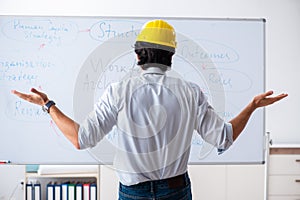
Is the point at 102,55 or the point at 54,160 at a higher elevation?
the point at 102,55

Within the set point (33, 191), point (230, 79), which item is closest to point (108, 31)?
point (230, 79)

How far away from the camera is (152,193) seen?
4.75 ft

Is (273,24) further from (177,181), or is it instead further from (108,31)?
(177,181)

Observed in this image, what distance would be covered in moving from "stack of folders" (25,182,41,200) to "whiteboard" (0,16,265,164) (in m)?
0.66

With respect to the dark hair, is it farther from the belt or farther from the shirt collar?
the belt

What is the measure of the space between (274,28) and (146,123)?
2.03m

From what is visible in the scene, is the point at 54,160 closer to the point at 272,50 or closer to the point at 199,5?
the point at 199,5

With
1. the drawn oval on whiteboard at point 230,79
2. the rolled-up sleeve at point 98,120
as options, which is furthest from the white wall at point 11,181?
the rolled-up sleeve at point 98,120

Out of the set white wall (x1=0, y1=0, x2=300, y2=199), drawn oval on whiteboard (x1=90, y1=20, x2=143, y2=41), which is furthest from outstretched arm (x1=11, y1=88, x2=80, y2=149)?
white wall (x1=0, y1=0, x2=300, y2=199)

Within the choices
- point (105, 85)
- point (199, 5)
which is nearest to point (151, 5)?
point (199, 5)

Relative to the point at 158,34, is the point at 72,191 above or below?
below

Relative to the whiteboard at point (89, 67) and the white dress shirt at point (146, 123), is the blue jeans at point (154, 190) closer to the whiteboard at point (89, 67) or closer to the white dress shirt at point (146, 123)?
the white dress shirt at point (146, 123)

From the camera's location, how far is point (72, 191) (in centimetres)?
271

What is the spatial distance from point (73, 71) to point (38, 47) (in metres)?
0.22
